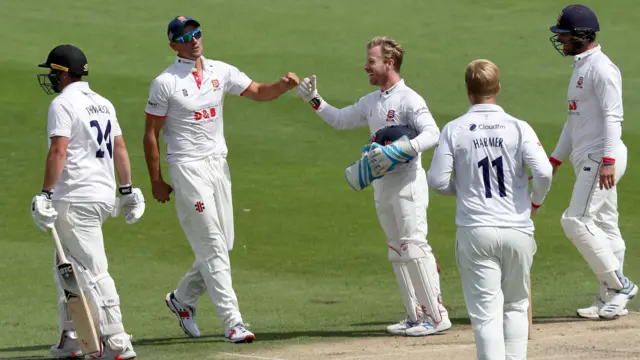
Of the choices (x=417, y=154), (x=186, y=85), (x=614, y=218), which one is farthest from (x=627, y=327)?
(x=186, y=85)

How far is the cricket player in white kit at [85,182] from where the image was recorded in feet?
29.5

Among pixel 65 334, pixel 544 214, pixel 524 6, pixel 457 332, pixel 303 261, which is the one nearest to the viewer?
pixel 65 334

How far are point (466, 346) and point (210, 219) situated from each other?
219 centimetres

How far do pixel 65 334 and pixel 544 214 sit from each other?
709cm

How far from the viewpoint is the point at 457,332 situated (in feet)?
32.9

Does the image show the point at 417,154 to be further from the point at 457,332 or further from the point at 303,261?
the point at 303,261

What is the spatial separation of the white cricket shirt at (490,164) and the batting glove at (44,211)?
2712 millimetres

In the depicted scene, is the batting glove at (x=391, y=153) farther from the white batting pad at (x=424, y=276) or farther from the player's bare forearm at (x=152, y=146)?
the player's bare forearm at (x=152, y=146)

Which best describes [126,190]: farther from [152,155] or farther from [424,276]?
[424,276]

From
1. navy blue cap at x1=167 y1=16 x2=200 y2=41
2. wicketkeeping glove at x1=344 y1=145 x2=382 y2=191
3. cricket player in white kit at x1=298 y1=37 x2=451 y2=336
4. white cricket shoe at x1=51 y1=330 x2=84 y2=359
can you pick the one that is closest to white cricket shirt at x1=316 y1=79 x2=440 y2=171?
cricket player in white kit at x1=298 y1=37 x2=451 y2=336

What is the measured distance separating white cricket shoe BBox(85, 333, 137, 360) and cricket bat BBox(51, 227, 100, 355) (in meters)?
0.11

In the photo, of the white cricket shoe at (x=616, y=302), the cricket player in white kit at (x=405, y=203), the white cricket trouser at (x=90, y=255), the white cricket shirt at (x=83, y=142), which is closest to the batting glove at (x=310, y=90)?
the cricket player in white kit at (x=405, y=203)

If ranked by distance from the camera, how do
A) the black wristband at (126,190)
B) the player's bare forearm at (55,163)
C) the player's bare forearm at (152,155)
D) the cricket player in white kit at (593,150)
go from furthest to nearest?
1. the cricket player in white kit at (593,150)
2. the player's bare forearm at (152,155)
3. the black wristband at (126,190)
4. the player's bare forearm at (55,163)

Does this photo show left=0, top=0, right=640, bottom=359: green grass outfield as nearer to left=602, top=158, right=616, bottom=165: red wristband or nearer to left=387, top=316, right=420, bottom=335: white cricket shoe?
left=387, top=316, right=420, bottom=335: white cricket shoe
